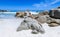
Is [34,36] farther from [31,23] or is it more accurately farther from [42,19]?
[42,19]

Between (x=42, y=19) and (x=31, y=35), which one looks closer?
(x=31, y=35)

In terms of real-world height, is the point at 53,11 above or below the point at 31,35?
above

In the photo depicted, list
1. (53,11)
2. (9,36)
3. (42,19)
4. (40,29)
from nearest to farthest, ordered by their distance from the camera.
→ (9,36), (40,29), (42,19), (53,11)

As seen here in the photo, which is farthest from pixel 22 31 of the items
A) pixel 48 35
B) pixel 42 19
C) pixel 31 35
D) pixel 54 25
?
pixel 42 19

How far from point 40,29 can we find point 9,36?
1.24 meters

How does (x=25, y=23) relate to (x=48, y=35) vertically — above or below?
above

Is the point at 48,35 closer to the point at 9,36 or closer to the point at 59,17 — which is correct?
the point at 9,36

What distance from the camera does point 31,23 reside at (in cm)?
547

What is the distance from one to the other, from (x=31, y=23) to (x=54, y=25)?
1.48 meters

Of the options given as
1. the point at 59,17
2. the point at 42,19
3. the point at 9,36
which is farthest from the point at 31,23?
→ the point at 59,17

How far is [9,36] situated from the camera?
4504 mm

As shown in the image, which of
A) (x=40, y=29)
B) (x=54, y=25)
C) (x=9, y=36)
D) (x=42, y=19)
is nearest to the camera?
(x=9, y=36)

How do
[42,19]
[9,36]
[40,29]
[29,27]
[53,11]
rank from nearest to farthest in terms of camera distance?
[9,36]
[40,29]
[29,27]
[42,19]
[53,11]

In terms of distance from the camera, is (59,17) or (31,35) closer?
(31,35)
